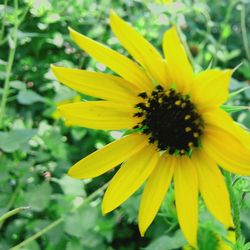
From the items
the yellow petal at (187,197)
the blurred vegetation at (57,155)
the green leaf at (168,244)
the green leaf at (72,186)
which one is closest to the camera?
the yellow petal at (187,197)

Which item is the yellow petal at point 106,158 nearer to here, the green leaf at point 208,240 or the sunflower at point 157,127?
the sunflower at point 157,127

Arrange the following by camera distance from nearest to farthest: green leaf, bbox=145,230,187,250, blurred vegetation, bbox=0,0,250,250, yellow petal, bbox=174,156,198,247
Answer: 1. yellow petal, bbox=174,156,198,247
2. green leaf, bbox=145,230,187,250
3. blurred vegetation, bbox=0,0,250,250

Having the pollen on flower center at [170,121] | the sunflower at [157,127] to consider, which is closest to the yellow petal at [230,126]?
the sunflower at [157,127]

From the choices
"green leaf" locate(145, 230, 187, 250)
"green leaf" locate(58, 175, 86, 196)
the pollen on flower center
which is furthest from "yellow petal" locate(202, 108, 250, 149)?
"green leaf" locate(58, 175, 86, 196)

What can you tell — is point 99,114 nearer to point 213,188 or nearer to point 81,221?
point 213,188

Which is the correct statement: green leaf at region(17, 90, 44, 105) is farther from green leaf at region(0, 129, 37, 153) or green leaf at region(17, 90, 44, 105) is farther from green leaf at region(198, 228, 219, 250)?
green leaf at region(198, 228, 219, 250)
